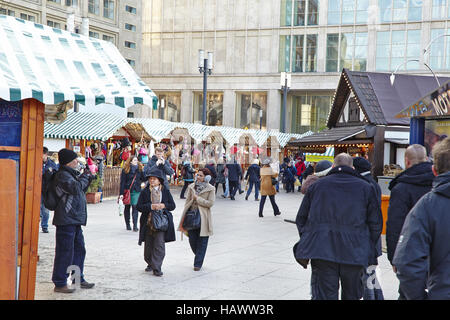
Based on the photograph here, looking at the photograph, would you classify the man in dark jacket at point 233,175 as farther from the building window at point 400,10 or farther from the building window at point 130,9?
the building window at point 130,9

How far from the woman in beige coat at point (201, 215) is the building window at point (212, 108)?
1955 inches

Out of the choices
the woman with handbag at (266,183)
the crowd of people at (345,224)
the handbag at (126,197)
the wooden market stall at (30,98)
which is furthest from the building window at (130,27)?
the wooden market stall at (30,98)

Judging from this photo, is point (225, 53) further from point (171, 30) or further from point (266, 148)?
point (266, 148)

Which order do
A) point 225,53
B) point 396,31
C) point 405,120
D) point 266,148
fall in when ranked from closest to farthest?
1. point 405,120
2. point 266,148
3. point 396,31
4. point 225,53

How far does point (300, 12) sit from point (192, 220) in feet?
164

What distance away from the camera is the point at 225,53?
188 ft

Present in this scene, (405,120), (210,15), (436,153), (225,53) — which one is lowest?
(436,153)

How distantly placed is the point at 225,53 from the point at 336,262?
175 ft

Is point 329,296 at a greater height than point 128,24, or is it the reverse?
point 128,24

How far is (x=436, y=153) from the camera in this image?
12.0ft

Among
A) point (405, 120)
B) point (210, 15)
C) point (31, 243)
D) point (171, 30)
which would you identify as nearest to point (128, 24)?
point (171, 30)

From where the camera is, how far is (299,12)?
55875 millimetres
